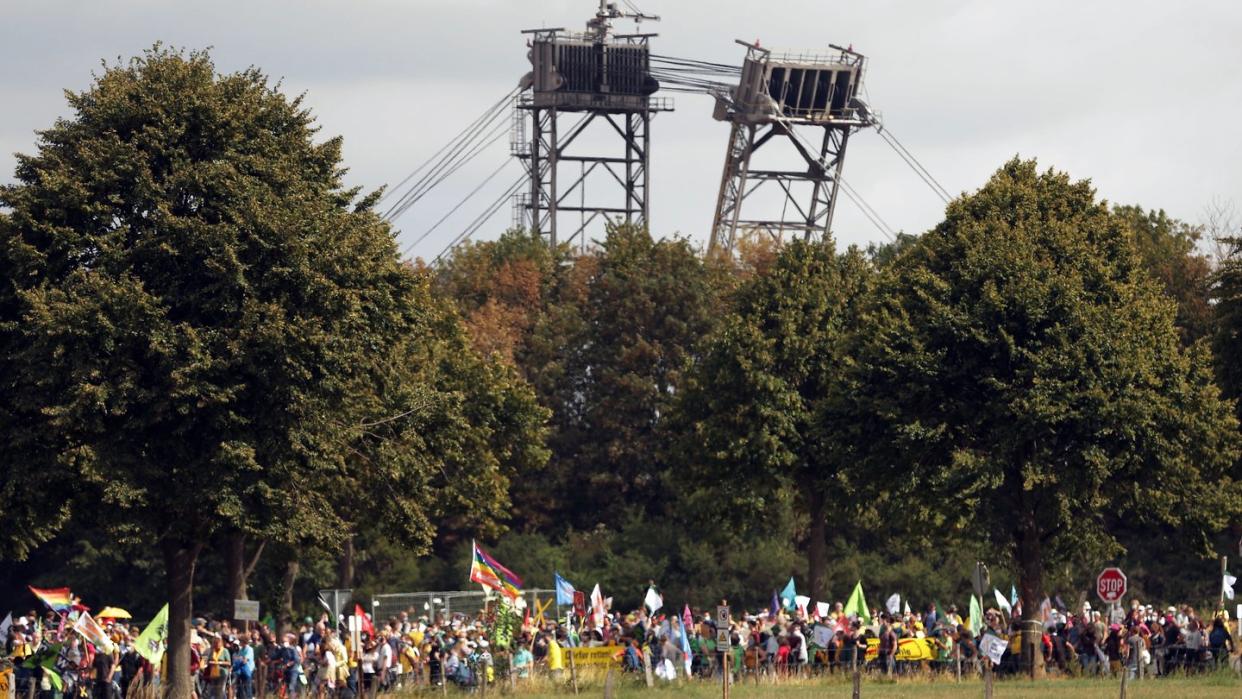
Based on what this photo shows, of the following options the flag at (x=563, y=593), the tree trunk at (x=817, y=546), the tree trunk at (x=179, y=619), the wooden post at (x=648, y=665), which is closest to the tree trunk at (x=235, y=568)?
the flag at (x=563, y=593)

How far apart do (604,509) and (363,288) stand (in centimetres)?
4078

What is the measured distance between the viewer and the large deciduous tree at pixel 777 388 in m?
59.4

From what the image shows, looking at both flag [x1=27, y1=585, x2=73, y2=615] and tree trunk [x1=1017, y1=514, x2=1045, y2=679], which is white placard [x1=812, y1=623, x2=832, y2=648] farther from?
flag [x1=27, y1=585, x2=73, y2=615]

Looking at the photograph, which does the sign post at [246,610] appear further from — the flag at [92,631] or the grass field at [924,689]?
the grass field at [924,689]

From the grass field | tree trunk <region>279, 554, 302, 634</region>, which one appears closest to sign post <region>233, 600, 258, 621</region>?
the grass field

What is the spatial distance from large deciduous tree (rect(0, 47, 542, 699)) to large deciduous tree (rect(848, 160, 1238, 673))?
14.0 metres

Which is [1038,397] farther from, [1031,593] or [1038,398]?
[1031,593]

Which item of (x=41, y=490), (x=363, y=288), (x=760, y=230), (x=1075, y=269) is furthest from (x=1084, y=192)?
(x=760, y=230)

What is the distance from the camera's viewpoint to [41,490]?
117ft

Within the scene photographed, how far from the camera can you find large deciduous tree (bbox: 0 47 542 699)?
35.0 m

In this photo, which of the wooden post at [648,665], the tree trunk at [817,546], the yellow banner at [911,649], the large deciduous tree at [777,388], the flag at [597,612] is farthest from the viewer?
the large deciduous tree at [777,388]

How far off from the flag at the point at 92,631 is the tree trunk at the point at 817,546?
26.1m

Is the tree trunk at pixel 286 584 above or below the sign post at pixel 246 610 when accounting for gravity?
above

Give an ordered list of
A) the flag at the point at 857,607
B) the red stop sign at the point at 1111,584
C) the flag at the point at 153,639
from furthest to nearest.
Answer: the flag at the point at 857,607, the flag at the point at 153,639, the red stop sign at the point at 1111,584
